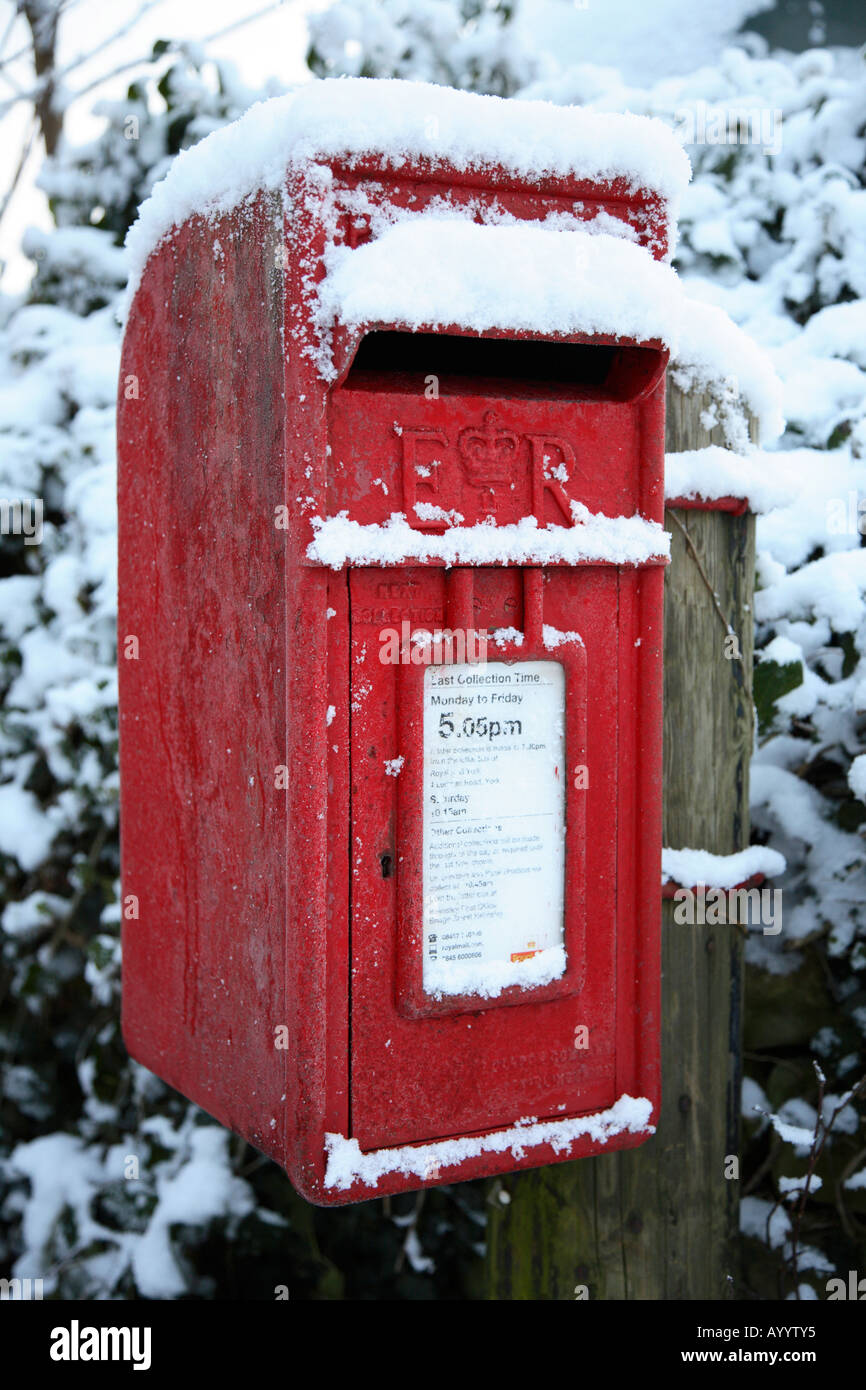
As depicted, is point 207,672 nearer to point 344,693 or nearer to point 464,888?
point 344,693

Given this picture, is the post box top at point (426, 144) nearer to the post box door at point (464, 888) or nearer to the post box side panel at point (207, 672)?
the post box side panel at point (207, 672)

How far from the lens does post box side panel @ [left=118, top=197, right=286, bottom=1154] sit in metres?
1.35

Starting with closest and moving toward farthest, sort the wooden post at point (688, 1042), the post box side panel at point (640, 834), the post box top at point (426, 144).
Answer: the post box top at point (426, 144)
the post box side panel at point (640, 834)
the wooden post at point (688, 1042)

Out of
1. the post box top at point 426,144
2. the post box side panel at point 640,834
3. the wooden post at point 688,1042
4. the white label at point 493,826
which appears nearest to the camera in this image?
the post box top at point 426,144

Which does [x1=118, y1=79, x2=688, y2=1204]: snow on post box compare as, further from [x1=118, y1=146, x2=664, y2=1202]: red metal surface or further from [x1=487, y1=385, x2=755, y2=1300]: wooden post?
[x1=487, y1=385, x2=755, y2=1300]: wooden post

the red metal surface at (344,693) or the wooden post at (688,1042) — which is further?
the wooden post at (688,1042)

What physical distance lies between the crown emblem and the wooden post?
428mm

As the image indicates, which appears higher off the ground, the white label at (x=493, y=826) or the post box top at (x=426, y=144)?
the post box top at (x=426, y=144)

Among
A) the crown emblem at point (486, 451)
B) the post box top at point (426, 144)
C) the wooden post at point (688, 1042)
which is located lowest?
the wooden post at point (688, 1042)

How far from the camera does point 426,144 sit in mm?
1296

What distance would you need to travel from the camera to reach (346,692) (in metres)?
1.31

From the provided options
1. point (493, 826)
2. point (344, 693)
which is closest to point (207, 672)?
point (344, 693)

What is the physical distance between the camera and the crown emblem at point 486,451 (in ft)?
4.44

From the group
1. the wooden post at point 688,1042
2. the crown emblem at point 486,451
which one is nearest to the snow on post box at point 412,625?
the crown emblem at point 486,451
